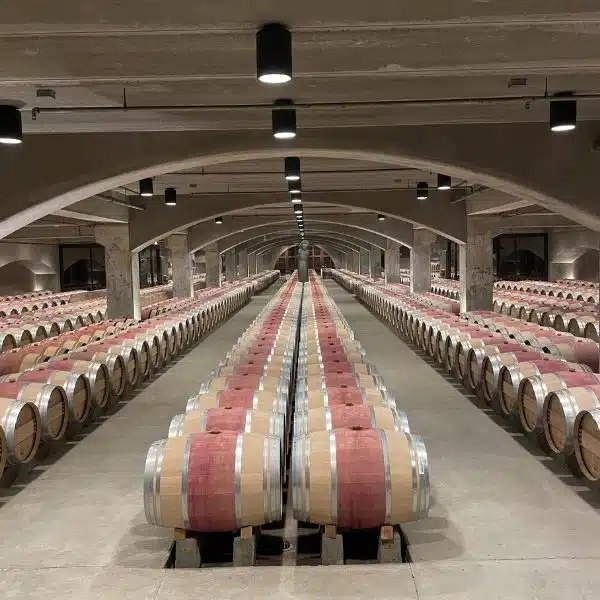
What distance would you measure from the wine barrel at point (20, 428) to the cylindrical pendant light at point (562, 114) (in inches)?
207

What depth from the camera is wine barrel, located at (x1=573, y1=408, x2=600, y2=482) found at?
5148 mm

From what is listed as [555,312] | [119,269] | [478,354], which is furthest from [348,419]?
[119,269]

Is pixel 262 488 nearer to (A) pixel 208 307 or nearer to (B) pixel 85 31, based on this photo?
(B) pixel 85 31

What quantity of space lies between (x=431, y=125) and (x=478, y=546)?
503 centimetres

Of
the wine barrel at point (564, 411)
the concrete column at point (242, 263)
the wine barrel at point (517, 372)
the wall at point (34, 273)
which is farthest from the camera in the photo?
the concrete column at point (242, 263)

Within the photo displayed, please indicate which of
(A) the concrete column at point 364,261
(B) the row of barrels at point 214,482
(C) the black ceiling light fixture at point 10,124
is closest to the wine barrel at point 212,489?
(B) the row of barrels at point 214,482

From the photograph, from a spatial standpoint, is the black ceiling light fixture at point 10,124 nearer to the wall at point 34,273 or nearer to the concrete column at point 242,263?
the wall at point 34,273

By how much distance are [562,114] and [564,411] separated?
8.84 feet

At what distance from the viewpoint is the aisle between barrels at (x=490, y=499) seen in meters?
4.43

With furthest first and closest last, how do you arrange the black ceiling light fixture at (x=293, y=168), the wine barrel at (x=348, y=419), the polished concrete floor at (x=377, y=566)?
the black ceiling light fixture at (x=293, y=168)
the wine barrel at (x=348, y=419)
the polished concrete floor at (x=377, y=566)

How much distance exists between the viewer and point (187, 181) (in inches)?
530

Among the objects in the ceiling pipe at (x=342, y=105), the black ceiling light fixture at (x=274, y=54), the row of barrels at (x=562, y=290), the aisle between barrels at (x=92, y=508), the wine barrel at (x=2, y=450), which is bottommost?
the aisle between barrels at (x=92, y=508)

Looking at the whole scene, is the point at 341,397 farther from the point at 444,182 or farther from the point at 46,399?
the point at 444,182

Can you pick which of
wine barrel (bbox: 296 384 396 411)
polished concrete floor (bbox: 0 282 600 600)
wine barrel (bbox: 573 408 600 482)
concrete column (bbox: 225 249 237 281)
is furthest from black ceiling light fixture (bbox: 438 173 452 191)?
concrete column (bbox: 225 249 237 281)
